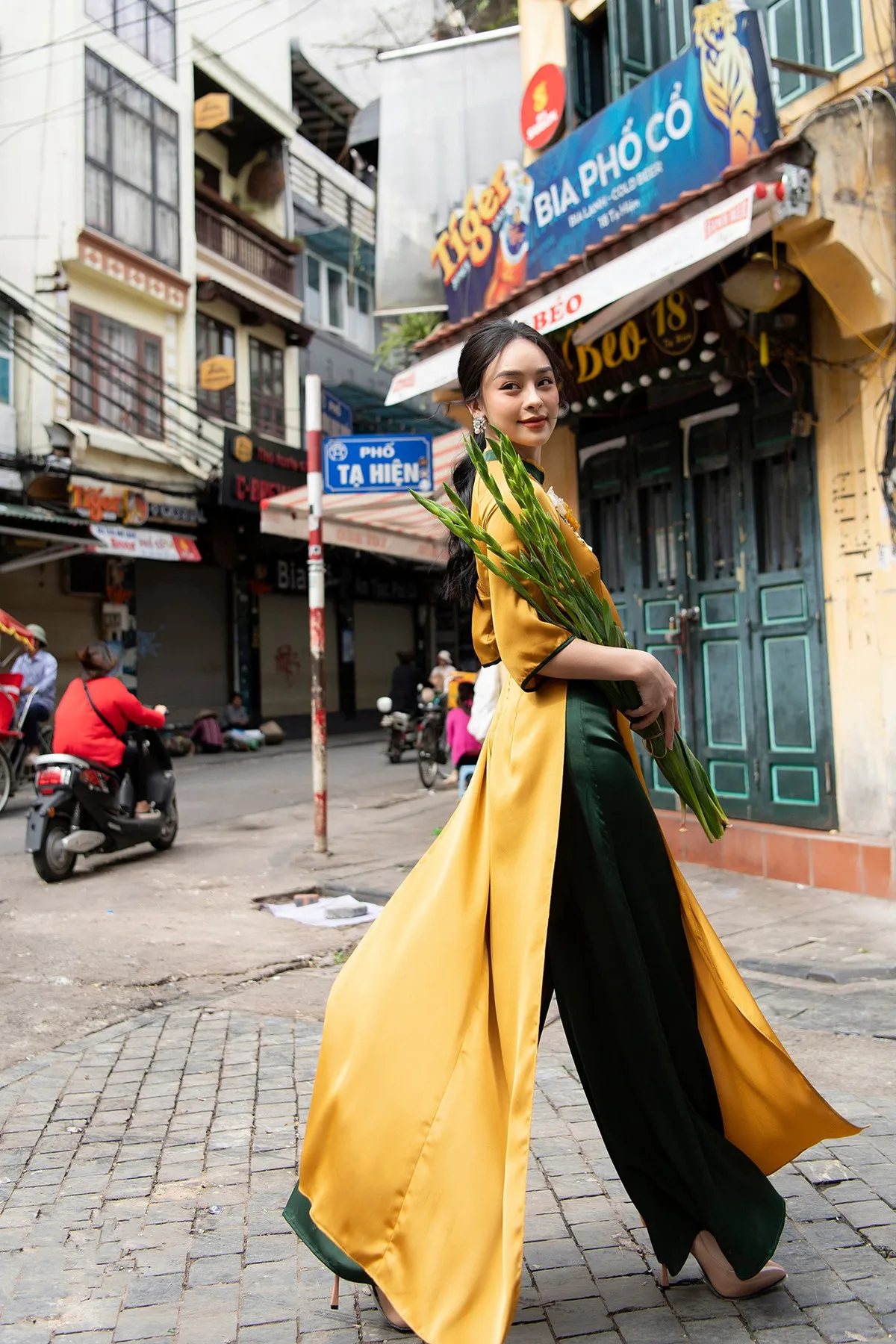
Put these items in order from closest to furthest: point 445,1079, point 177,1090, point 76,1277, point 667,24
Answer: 1. point 445,1079
2. point 76,1277
3. point 177,1090
4. point 667,24

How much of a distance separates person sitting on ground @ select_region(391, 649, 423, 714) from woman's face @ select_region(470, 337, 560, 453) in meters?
12.6

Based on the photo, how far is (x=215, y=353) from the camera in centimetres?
1923

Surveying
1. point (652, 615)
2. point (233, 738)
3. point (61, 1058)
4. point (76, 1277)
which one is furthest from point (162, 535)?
point (76, 1277)

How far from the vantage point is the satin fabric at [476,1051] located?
1594 mm

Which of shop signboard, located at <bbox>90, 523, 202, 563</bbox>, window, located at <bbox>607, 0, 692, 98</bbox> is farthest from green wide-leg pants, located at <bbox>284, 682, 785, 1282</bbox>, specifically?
shop signboard, located at <bbox>90, 523, 202, 563</bbox>

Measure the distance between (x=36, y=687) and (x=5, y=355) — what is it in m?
6.29

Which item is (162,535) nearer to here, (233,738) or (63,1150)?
(233,738)

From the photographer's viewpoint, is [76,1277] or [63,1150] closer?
A: [76,1277]

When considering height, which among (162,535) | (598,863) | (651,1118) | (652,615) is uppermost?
(162,535)

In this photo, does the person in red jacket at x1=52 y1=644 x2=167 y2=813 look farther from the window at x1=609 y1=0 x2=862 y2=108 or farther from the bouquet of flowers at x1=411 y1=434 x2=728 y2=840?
the bouquet of flowers at x1=411 y1=434 x2=728 y2=840

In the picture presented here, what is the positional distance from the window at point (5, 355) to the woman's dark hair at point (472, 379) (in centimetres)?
1433

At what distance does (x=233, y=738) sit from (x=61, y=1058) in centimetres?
1410

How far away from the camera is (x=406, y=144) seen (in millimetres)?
8688

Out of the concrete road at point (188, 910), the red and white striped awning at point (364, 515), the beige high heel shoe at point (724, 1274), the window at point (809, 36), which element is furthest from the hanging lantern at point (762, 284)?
the beige high heel shoe at point (724, 1274)
